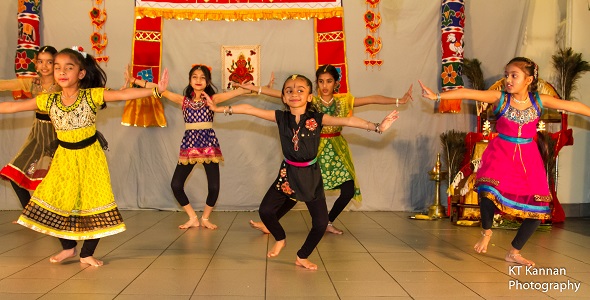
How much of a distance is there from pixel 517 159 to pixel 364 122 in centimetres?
106

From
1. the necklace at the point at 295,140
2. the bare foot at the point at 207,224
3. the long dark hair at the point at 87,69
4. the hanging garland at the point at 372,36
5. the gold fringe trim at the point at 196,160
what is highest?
the hanging garland at the point at 372,36

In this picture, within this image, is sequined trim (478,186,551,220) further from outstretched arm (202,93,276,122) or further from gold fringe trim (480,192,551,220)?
outstretched arm (202,93,276,122)

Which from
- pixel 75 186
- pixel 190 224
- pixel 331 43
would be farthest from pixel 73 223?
pixel 331 43

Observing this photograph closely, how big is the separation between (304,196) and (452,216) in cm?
260

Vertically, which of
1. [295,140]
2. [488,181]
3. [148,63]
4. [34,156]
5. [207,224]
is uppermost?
[148,63]

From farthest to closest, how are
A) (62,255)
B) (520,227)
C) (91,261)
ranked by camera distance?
1. (520,227)
2. (62,255)
3. (91,261)

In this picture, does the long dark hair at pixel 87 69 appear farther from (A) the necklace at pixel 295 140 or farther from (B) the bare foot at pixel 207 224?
(B) the bare foot at pixel 207 224

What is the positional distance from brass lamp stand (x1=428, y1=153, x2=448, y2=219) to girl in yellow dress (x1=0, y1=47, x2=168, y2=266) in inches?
134

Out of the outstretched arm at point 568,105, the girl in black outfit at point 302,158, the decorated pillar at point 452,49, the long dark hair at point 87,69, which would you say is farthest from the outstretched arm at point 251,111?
the decorated pillar at point 452,49

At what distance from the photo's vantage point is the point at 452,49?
6.35m

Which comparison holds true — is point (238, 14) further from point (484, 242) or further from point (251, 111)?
point (484, 242)

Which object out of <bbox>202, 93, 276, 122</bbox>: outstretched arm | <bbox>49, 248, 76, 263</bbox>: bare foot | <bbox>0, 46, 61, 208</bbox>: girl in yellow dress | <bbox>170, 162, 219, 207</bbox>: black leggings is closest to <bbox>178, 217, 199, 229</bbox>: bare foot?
<bbox>170, 162, 219, 207</bbox>: black leggings

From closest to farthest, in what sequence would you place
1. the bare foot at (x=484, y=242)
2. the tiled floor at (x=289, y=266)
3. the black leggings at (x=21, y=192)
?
the tiled floor at (x=289, y=266) → the bare foot at (x=484, y=242) → the black leggings at (x=21, y=192)

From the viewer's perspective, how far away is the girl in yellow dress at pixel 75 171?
366cm
